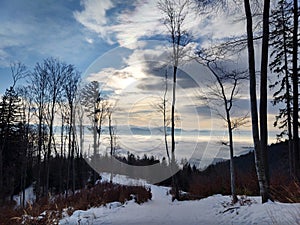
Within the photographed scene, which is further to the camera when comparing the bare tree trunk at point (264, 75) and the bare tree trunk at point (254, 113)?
the bare tree trunk at point (264, 75)

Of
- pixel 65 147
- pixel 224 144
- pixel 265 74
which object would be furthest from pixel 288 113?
pixel 65 147

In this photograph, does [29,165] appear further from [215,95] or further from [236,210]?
[236,210]

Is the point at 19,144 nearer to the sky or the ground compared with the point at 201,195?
nearer to the sky

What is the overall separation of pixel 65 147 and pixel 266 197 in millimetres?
28564

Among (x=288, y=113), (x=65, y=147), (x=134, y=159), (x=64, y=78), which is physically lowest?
(x=134, y=159)

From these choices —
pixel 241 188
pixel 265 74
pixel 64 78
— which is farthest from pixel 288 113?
pixel 64 78

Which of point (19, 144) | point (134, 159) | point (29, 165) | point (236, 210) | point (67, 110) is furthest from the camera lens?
point (134, 159)

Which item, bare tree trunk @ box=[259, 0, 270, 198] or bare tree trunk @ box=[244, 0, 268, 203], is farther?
bare tree trunk @ box=[259, 0, 270, 198]

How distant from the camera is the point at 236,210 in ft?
35.8

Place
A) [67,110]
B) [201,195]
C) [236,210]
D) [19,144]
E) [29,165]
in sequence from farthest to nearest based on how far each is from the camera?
1. [29,165]
2. [19,144]
3. [67,110]
4. [201,195]
5. [236,210]

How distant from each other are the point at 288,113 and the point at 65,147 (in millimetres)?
23802

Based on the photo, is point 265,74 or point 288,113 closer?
point 265,74

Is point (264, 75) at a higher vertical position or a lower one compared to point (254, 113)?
higher

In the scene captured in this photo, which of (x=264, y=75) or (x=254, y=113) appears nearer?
(x=254, y=113)
